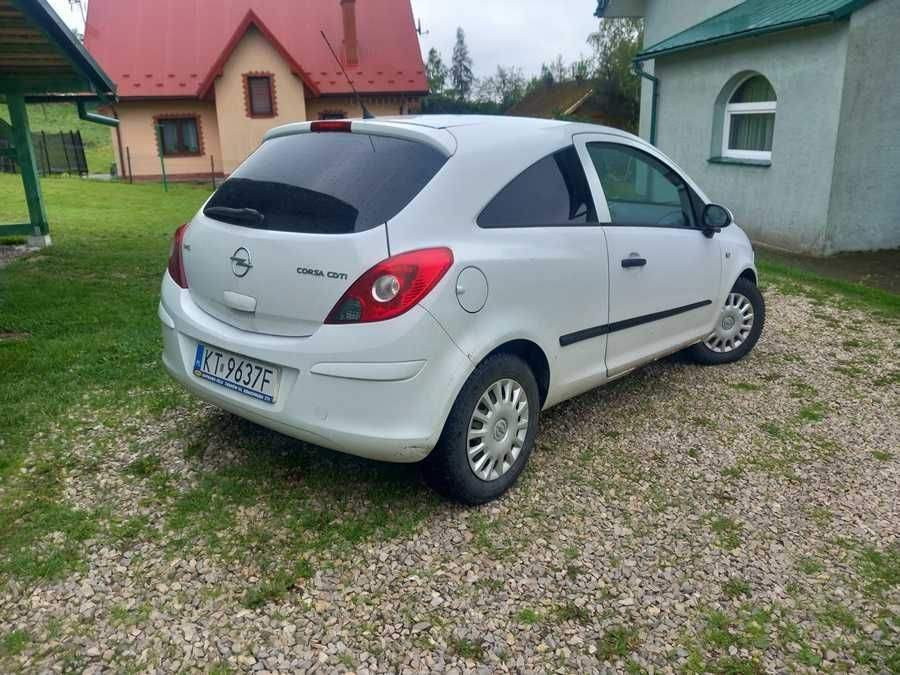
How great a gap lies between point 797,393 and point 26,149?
32.4 ft

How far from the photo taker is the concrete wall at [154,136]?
2742 cm

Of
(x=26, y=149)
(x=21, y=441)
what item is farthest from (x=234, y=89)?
(x=21, y=441)

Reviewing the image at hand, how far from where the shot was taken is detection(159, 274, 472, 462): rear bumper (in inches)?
115

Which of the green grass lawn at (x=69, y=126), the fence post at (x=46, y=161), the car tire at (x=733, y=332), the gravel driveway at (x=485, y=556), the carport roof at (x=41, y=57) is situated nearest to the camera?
the gravel driveway at (x=485, y=556)

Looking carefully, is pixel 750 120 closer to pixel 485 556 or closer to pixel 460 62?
pixel 485 556

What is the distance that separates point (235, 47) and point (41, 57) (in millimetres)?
19295

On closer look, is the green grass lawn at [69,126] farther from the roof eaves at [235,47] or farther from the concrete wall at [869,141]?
the concrete wall at [869,141]

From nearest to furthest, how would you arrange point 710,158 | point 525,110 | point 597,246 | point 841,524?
point 841,524, point 597,246, point 710,158, point 525,110

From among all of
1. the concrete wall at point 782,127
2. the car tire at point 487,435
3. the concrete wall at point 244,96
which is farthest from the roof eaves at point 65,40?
the concrete wall at point 244,96

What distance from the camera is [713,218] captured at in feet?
15.8

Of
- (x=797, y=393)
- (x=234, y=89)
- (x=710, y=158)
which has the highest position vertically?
(x=234, y=89)

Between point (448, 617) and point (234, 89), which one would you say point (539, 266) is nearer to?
point (448, 617)

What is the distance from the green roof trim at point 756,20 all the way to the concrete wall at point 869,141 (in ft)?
1.09

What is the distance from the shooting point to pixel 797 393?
5023 mm
